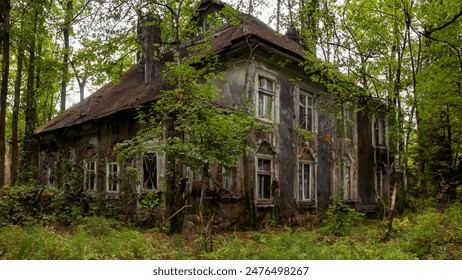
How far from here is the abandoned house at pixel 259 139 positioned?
1259 centimetres

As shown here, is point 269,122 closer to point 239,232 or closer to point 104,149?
point 239,232

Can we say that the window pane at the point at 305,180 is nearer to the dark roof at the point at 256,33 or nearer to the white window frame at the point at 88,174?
the dark roof at the point at 256,33

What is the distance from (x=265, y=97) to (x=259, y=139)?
147 cm

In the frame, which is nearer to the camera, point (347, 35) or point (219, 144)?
point (219, 144)

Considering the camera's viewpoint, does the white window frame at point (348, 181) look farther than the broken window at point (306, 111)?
Yes

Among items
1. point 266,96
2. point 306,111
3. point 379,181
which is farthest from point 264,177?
point 379,181

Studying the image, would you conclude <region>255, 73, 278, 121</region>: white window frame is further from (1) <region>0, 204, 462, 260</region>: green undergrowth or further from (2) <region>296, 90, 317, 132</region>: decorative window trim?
(1) <region>0, 204, 462, 260</region>: green undergrowth

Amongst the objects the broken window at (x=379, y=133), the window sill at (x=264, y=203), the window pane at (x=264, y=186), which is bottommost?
the window sill at (x=264, y=203)

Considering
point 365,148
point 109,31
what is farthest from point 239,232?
point 365,148

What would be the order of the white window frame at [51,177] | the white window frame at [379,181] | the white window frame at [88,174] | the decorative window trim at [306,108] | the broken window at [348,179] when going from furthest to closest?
the white window frame at [379,181]
the white window frame at [51,177]
the broken window at [348,179]
the white window frame at [88,174]
the decorative window trim at [306,108]

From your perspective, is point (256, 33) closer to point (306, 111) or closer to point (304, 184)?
point (306, 111)

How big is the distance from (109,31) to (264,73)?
5.15 m

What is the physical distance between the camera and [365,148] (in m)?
19.2

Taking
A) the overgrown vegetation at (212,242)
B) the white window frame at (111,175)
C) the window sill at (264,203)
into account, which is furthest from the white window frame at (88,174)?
the window sill at (264,203)
